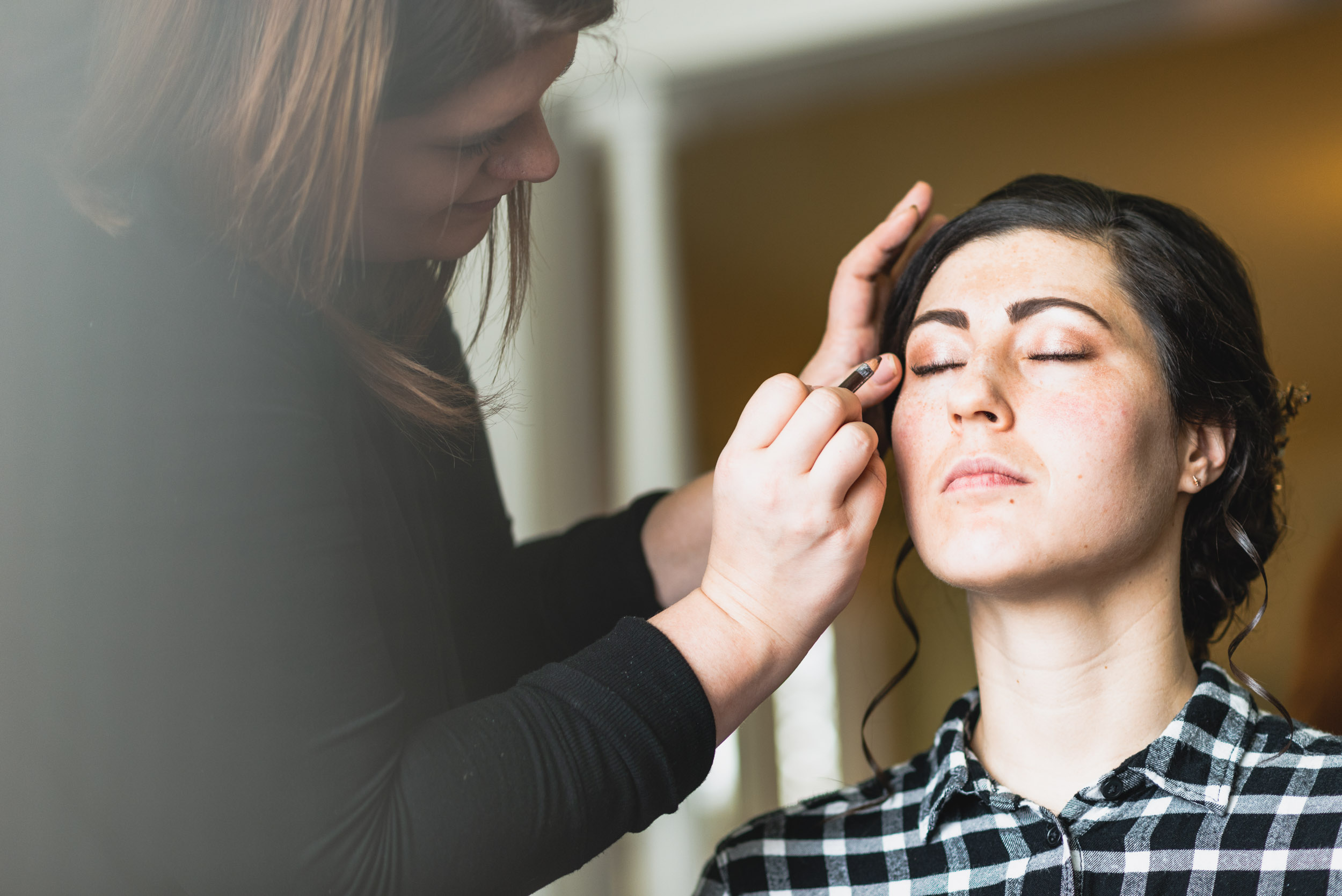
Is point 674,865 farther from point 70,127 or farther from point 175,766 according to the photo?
point 70,127

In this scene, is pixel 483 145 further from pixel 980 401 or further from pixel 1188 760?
pixel 1188 760

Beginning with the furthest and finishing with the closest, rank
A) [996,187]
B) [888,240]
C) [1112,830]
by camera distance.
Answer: [996,187] < [888,240] < [1112,830]

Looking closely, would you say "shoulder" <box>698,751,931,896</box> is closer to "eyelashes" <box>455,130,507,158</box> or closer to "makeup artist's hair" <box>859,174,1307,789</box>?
"makeup artist's hair" <box>859,174,1307,789</box>

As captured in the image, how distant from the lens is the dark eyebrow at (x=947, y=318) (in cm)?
106

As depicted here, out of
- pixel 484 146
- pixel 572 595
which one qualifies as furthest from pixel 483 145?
pixel 572 595

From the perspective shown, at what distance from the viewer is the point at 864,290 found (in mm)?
1212

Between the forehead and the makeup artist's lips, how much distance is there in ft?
0.56

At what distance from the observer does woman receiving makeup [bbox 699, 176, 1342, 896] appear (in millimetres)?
941

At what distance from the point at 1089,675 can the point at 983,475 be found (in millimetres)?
234

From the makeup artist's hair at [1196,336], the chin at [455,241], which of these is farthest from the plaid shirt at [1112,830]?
the chin at [455,241]

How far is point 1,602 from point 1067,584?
0.88m

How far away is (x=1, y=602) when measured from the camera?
745 millimetres

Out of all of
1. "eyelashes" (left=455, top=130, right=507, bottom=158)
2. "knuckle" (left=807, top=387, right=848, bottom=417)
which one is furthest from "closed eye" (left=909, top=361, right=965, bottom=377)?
"eyelashes" (left=455, top=130, right=507, bottom=158)

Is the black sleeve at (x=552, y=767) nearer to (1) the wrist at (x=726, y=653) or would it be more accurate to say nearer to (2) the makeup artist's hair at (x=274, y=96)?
(1) the wrist at (x=726, y=653)
